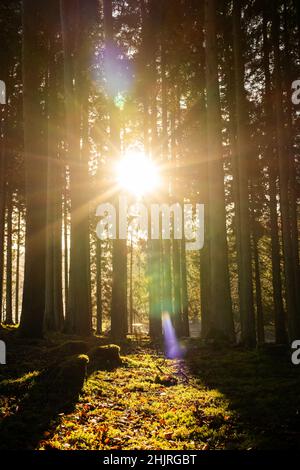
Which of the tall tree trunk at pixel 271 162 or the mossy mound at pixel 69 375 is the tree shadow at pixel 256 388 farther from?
the tall tree trunk at pixel 271 162

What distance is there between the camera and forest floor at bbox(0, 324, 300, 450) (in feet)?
15.2

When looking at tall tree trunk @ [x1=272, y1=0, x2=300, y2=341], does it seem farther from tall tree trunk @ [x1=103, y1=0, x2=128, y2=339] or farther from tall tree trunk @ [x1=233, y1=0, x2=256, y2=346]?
tall tree trunk @ [x1=103, y1=0, x2=128, y2=339]

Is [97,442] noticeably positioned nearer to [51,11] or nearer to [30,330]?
[30,330]

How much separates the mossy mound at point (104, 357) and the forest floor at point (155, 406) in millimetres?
169

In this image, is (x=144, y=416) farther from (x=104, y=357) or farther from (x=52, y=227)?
(x=52, y=227)

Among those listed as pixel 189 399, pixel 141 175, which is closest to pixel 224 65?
pixel 141 175

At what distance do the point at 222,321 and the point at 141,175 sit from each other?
32.8 feet

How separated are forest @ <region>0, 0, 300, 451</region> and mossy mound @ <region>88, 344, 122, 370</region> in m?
0.04

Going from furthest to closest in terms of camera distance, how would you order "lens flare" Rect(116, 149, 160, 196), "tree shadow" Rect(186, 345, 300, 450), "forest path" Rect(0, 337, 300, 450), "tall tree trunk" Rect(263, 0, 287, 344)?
"lens flare" Rect(116, 149, 160, 196) → "tall tree trunk" Rect(263, 0, 287, 344) → "forest path" Rect(0, 337, 300, 450) → "tree shadow" Rect(186, 345, 300, 450)

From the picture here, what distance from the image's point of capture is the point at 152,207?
64.9ft

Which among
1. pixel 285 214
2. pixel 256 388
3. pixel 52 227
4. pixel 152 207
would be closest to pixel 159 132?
pixel 152 207

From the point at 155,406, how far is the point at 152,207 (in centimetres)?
1411

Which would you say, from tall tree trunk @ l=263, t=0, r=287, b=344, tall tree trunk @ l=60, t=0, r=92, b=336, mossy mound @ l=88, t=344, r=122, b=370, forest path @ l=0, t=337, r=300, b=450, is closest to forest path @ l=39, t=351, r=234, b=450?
forest path @ l=0, t=337, r=300, b=450
